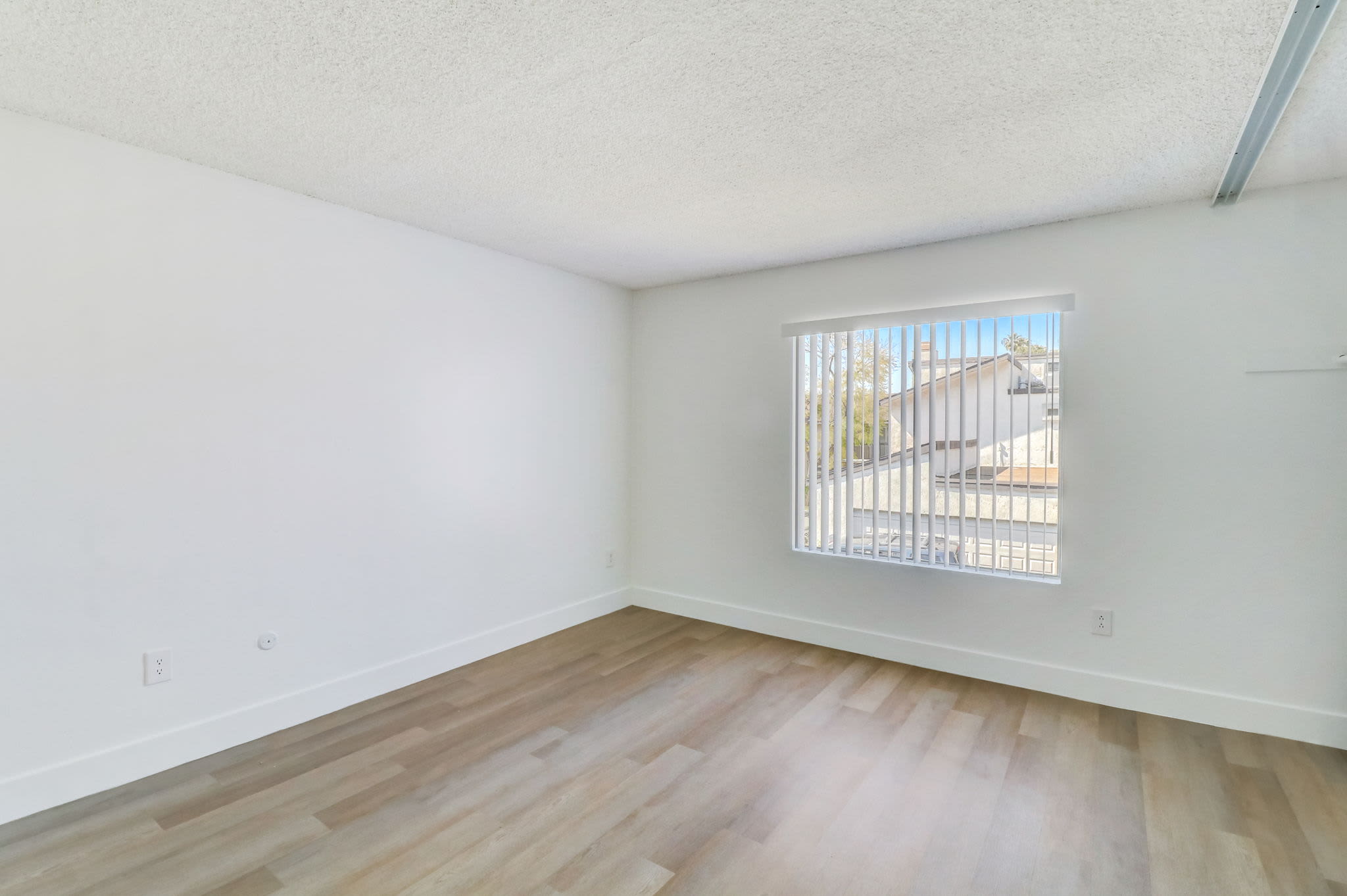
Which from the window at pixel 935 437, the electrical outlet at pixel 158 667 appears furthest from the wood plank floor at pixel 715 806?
the window at pixel 935 437

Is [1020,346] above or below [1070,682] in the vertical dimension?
above

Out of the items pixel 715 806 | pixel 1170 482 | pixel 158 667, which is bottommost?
pixel 715 806

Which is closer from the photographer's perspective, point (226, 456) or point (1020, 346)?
point (226, 456)

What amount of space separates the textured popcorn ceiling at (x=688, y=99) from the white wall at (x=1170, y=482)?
0.29 metres

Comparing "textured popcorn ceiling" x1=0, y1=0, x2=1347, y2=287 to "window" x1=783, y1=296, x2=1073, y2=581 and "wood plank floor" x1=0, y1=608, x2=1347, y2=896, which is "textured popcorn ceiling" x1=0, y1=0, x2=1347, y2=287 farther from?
"wood plank floor" x1=0, y1=608, x2=1347, y2=896

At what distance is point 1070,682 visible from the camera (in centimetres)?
314

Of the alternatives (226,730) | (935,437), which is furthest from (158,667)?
(935,437)

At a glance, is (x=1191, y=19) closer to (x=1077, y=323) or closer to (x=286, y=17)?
(x=1077, y=323)

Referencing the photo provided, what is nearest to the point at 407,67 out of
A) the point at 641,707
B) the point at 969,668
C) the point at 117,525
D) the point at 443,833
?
the point at 117,525

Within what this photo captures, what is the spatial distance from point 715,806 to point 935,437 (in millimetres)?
2279

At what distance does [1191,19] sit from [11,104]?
3.55m

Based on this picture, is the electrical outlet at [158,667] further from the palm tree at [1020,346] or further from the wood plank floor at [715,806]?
the palm tree at [1020,346]

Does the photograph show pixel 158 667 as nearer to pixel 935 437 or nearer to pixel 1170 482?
pixel 935 437

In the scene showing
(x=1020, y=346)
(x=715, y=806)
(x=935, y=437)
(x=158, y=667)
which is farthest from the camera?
(x=935, y=437)
